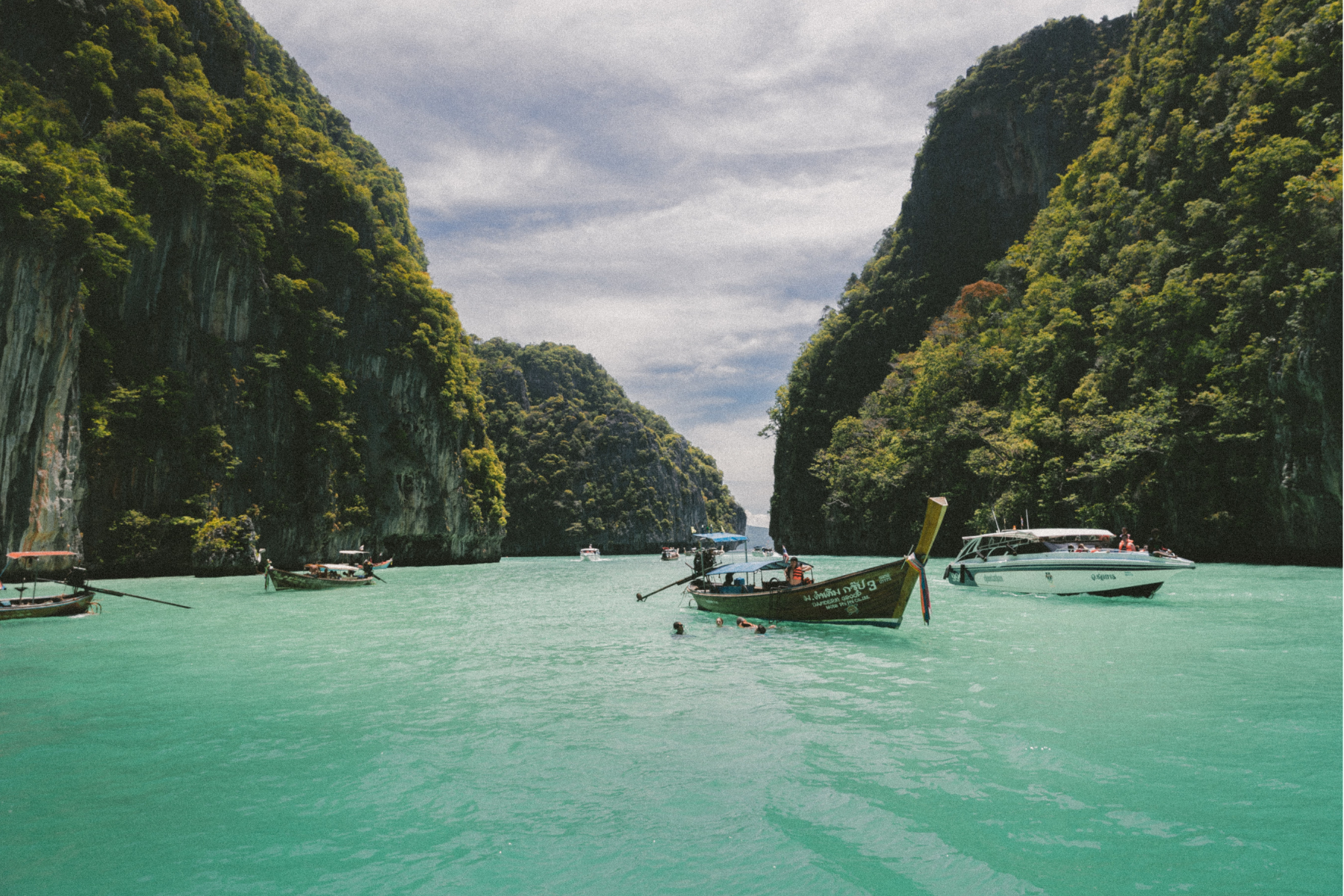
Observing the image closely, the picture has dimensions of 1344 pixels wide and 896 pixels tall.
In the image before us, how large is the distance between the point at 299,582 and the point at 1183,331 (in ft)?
131

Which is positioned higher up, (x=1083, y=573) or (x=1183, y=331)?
(x=1183, y=331)

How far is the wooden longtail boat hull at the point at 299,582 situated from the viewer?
26.6 m

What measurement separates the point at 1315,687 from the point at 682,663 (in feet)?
28.2

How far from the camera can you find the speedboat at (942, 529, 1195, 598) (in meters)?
18.1

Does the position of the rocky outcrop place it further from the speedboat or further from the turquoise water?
the speedboat

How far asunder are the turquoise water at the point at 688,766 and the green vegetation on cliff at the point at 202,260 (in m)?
21.8

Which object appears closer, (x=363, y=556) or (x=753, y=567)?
(x=753, y=567)

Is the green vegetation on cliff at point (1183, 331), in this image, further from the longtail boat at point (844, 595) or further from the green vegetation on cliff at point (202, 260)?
the green vegetation on cliff at point (202, 260)

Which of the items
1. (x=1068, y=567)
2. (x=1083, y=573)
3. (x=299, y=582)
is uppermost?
→ (x=1068, y=567)

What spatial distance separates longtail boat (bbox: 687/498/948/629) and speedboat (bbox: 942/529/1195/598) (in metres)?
7.91

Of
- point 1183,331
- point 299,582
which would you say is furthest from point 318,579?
point 1183,331

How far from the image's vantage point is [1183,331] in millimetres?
29812

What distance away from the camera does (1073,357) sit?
3612 centimetres

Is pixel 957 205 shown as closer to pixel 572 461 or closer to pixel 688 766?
pixel 572 461
